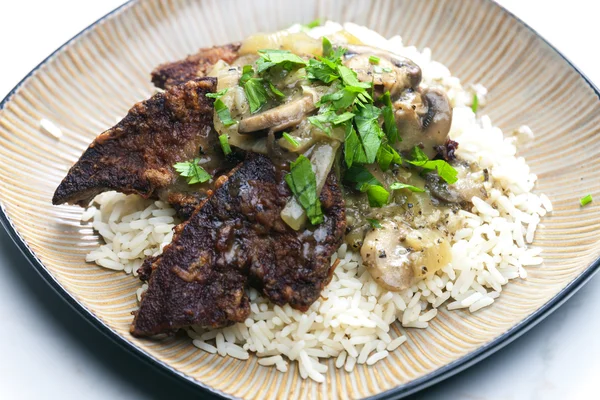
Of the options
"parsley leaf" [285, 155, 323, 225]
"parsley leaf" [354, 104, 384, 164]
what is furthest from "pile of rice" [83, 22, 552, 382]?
"parsley leaf" [354, 104, 384, 164]

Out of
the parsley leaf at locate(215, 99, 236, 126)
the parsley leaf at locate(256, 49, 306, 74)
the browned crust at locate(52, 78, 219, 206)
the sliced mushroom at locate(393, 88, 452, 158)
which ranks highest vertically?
the parsley leaf at locate(256, 49, 306, 74)

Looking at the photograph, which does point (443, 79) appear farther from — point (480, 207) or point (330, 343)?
point (330, 343)

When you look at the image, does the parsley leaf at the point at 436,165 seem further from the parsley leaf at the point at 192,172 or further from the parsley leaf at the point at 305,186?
the parsley leaf at the point at 192,172

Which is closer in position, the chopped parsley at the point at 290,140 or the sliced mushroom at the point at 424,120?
the chopped parsley at the point at 290,140

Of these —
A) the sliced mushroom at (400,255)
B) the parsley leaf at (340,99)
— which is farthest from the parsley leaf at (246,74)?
the sliced mushroom at (400,255)

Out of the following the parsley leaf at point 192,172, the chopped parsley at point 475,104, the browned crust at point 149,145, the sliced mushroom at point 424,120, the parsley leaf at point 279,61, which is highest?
the parsley leaf at point 279,61

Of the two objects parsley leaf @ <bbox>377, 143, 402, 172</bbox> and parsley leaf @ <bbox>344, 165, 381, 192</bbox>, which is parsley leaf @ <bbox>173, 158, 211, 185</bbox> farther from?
parsley leaf @ <bbox>377, 143, 402, 172</bbox>

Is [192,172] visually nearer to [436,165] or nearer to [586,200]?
[436,165]
